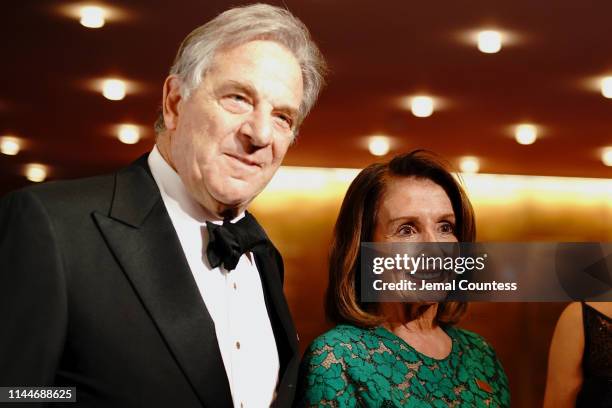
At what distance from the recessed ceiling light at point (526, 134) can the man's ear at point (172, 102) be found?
367cm

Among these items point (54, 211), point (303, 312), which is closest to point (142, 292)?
point (54, 211)

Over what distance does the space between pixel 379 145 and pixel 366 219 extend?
319 centimetres

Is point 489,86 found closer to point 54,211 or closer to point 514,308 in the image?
point 514,308

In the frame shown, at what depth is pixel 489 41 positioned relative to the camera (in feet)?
12.8

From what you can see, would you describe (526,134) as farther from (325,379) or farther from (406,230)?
(325,379)

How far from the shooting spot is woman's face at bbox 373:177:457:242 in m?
1.79

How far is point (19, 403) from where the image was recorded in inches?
47.5

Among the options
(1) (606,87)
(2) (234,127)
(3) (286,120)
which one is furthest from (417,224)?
(1) (606,87)

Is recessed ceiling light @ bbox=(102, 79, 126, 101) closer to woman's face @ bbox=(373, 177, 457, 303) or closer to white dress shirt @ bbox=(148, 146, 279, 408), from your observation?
woman's face @ bbox=(373, 177, 457, 303)

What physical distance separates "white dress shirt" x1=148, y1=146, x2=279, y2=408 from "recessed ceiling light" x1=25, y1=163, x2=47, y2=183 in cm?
268

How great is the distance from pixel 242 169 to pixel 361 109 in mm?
3316

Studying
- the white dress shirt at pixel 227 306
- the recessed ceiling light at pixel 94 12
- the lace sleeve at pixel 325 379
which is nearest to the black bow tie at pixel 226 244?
the white dress shirt at pixel 227 306

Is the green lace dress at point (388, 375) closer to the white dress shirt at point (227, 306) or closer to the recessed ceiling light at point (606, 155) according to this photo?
the white dress shirt at point (227, 306)

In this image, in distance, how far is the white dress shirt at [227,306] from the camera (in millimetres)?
1442
